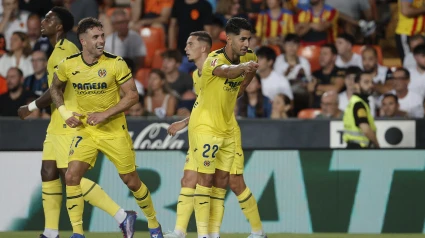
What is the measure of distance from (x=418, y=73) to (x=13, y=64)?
579cm

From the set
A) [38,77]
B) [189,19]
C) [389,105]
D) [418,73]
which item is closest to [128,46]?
[189,19]

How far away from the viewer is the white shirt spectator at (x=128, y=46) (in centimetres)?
1513

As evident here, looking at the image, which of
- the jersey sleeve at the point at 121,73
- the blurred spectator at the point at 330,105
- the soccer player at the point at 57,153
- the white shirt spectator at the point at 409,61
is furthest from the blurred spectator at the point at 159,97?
the jersey sleeve at the point at 121,73

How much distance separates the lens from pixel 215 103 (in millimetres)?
9281

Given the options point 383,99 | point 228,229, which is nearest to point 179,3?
point 383,99

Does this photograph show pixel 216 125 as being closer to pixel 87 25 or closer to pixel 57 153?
pixel 87 25

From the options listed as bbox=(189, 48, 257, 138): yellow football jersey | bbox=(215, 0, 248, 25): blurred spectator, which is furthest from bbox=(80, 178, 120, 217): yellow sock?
bbox=(215, 0, 248, 25): blurred spectator

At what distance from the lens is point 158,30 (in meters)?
15.5

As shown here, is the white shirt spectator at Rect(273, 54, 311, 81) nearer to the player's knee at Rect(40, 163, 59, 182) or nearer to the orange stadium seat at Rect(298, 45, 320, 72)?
the orange stadium seat at Rect(298, 45, 320, 72)

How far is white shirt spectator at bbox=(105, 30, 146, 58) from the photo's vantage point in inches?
596

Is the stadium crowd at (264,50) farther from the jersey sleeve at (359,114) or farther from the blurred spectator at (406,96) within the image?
the jersey sleeve at (359,114)

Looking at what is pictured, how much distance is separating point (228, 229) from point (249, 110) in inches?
90.3

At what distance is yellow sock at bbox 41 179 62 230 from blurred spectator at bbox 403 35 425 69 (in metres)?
6.57

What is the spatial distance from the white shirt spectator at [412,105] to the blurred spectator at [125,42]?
396 cm
